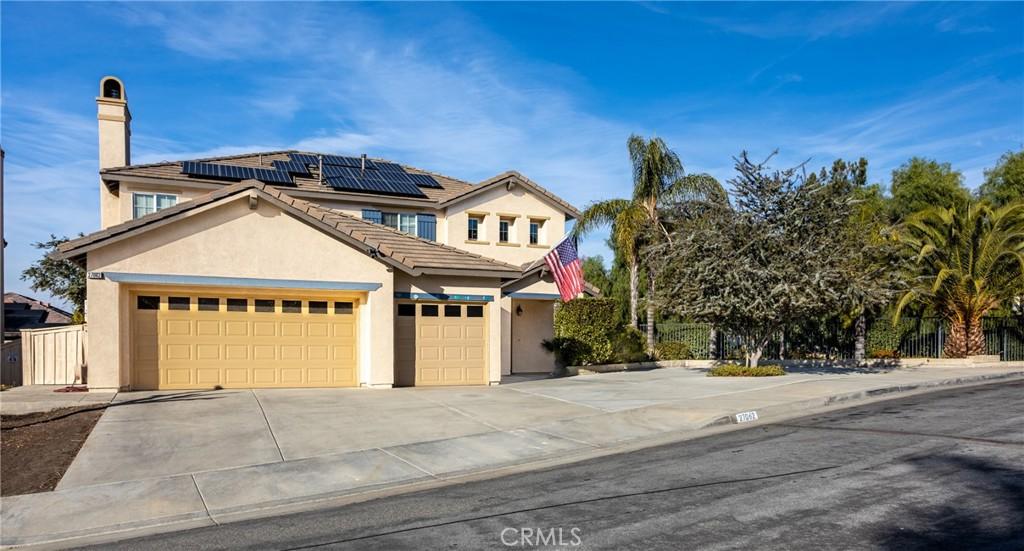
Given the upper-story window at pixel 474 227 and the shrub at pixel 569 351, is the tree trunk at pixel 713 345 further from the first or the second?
the upper-story window at pixel 474 227

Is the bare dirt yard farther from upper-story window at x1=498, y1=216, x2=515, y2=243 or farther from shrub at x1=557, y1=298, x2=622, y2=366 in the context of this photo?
upper-story window at x1=498, y1=216, x2=515, y2=243

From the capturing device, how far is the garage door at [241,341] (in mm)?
17141

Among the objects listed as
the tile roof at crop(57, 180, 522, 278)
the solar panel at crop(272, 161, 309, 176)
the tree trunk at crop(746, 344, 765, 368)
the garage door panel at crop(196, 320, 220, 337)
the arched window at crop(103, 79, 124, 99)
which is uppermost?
the arched window at crop(103, 79, 124, 99)

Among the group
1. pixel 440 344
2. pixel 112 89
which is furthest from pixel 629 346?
pixel 112 89

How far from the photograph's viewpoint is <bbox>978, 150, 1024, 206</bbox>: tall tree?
144ft

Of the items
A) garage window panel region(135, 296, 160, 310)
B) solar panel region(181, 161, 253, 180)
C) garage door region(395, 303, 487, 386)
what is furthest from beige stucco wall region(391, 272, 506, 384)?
solar panel region(181, 161, 253, 180)

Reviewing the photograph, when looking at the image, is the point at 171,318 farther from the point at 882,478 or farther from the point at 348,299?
the point at 882,478

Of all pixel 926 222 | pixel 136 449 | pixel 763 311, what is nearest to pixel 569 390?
pixel 763 311

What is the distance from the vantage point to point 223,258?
17.5 metres

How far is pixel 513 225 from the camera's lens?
29266 millimetres

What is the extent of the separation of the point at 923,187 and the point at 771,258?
31.5 m

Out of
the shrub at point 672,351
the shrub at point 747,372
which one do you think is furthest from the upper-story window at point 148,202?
the shrub at point 672,351

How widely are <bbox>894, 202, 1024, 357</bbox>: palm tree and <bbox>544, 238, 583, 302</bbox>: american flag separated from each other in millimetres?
12008

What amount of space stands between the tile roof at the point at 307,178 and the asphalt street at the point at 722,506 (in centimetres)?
1789
